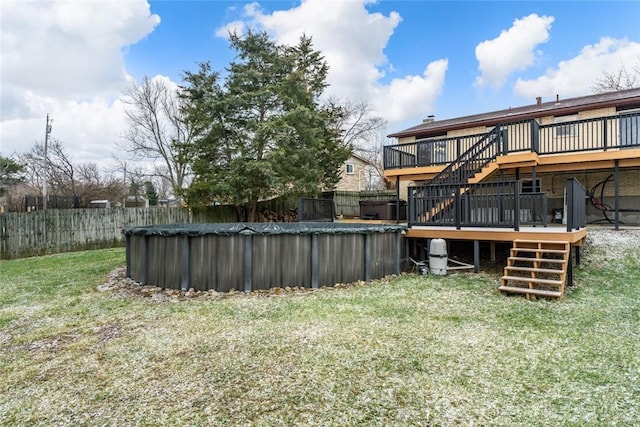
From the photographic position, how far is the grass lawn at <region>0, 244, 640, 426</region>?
254cm

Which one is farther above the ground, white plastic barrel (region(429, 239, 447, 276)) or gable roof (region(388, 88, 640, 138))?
gable roof (region(388, 88, 640, 138))

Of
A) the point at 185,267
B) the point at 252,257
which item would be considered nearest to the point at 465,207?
the point at 252,257

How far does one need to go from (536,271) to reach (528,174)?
27.2ft

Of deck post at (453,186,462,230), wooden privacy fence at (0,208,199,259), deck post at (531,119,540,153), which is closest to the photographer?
deck post at (453,186,462,230)

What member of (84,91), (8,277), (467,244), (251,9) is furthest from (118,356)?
(84,91)

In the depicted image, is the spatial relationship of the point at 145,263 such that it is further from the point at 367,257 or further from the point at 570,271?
the point at 570,271

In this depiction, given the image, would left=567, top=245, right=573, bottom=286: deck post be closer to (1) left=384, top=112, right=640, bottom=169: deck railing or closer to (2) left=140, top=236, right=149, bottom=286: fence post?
(1) left=384, top=112, right=640, bottom=169: deck railing

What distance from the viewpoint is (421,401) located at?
263 cm

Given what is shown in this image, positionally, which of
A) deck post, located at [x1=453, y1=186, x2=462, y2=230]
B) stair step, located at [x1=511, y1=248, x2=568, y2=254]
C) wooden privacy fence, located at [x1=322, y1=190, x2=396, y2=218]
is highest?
wooden privacy fence, located at [x1=322, y1=190, x2=396, y2=218]

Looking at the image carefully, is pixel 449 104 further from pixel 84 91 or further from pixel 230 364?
pixel 230 364

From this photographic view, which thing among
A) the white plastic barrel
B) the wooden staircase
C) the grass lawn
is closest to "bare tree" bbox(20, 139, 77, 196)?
the grass lawn

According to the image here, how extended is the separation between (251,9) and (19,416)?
49.6 ft

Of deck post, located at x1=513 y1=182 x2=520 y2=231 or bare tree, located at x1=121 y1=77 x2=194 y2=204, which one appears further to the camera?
bare tree, located at x1=121 y1=77 x2=194 y2=204

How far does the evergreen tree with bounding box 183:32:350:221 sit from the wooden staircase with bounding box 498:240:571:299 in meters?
10.1
